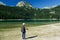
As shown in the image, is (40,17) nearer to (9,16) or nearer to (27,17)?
(27,17)

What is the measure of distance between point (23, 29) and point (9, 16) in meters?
155

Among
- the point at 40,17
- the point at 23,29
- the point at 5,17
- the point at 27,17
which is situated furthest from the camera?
the point at 40,17

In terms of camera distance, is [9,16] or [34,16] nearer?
[9,16]

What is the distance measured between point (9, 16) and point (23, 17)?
1615 centimetres

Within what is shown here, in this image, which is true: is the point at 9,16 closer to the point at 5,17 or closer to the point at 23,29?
the point at 5,17

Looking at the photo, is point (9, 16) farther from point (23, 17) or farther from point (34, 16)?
point (34, 16)

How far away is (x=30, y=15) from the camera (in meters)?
189

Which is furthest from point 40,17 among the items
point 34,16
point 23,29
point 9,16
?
point 23,29

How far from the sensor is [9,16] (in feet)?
560

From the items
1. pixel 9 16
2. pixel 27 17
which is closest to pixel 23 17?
pixel 27 17

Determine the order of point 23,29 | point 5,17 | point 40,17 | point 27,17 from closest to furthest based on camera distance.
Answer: point 23,29
point 5,17
point 27,17
point 40,17

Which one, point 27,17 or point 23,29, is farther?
point 27,17

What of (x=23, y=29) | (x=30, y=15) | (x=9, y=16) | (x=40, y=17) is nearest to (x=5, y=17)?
(x=9, y=16)

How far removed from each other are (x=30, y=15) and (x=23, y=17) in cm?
1202
